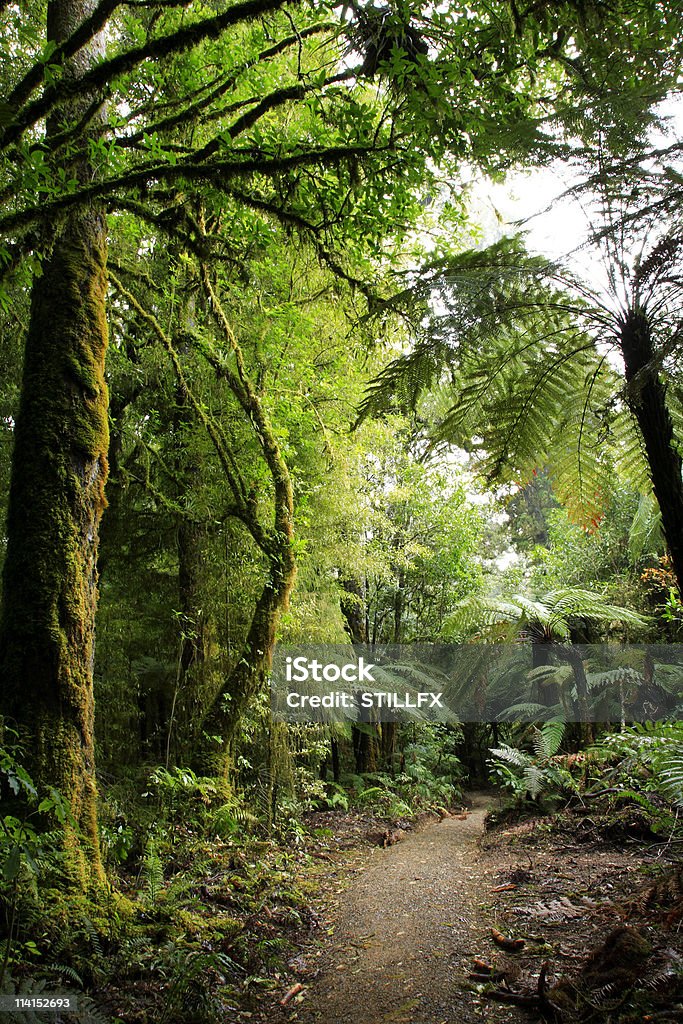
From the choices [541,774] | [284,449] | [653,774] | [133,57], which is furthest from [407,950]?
[133,57]

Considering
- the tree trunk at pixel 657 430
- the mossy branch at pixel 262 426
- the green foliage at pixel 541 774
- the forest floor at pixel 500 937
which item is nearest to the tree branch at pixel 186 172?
the mossy branch at pixel 262 426

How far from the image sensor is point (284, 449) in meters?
6.04

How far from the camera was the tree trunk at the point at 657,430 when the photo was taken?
265cm

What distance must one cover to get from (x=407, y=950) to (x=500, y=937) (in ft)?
1.80

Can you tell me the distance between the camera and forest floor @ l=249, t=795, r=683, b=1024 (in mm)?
2502

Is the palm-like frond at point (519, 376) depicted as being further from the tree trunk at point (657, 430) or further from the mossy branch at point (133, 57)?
the mossy branch at point (133, 57)

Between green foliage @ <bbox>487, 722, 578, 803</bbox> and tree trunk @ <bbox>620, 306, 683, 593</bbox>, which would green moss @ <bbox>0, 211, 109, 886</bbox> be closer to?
tree trunk @ <bbox>620, 306, 683, 593</bbox>

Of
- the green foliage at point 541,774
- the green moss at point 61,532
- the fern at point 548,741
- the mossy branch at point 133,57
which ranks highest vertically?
the mossy branch at point 133,57

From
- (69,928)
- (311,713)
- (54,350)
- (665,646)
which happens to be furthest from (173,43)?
(665,646)

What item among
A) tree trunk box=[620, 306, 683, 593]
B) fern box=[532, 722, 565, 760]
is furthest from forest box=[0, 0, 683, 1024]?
fern box=[532, 722, 565, 760]

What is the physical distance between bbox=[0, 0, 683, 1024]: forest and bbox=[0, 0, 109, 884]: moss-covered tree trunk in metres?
0.02

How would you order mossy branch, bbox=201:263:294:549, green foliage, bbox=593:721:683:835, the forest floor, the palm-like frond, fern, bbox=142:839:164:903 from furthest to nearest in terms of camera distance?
1. mossy branch, bbox=201:263:294:549
2. green foliage, bbox=593:721:683:835
3. fern, bbox=142:839:164:903
4. the palm-like frond
5. the forest floor

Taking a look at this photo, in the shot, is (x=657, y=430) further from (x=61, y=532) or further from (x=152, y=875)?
(x=152, y=875)

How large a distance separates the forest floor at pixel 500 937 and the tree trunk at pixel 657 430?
1610 millimetres
